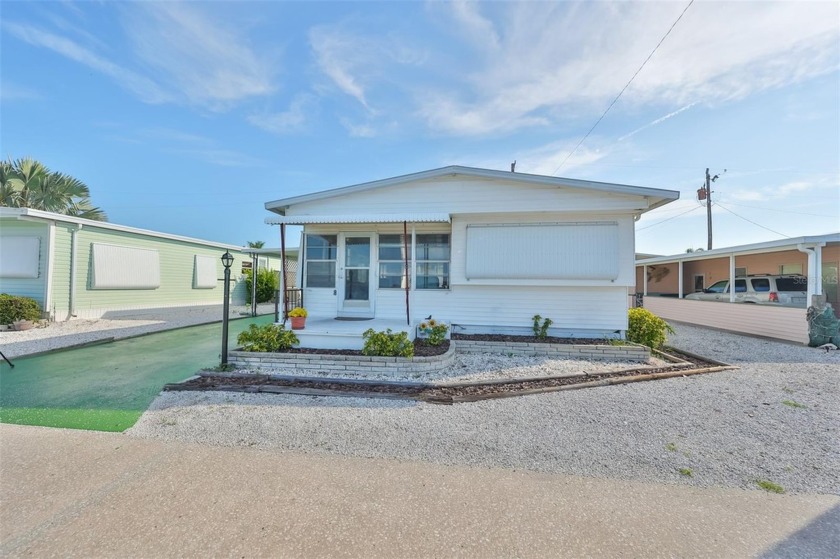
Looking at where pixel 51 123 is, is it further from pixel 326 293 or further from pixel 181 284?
pixel 326 293

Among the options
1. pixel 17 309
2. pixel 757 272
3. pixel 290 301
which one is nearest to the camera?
pixel 290 301

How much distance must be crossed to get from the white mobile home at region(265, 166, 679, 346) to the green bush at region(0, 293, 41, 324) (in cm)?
786

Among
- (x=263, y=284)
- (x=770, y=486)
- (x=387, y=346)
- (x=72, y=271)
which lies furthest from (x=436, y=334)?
(x=263, y=284)

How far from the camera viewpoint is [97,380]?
202 inches

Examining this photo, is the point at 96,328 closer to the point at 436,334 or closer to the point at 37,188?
the point at 436,334

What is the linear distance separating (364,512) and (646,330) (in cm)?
713

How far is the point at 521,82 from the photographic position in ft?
28.4

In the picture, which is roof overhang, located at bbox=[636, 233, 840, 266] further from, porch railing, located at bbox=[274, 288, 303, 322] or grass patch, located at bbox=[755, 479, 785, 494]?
porch railing, located at bbox=[274, 288, 303, 322]

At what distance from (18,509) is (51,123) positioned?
2010 centimetres

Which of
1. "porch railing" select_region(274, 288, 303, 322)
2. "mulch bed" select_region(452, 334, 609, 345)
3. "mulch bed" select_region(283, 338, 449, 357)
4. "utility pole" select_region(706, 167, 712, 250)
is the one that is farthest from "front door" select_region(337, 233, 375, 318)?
"utility pole" select_region(706, 167, 712, 250)

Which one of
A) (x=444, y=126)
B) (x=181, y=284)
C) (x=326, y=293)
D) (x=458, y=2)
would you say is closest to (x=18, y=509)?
(x=326, y=293)

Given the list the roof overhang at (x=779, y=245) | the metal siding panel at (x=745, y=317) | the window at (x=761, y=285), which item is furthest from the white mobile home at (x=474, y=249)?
the window at (x=761, y=285)

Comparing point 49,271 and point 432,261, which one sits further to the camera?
point 49,271

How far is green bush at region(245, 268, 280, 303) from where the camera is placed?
17031mm
